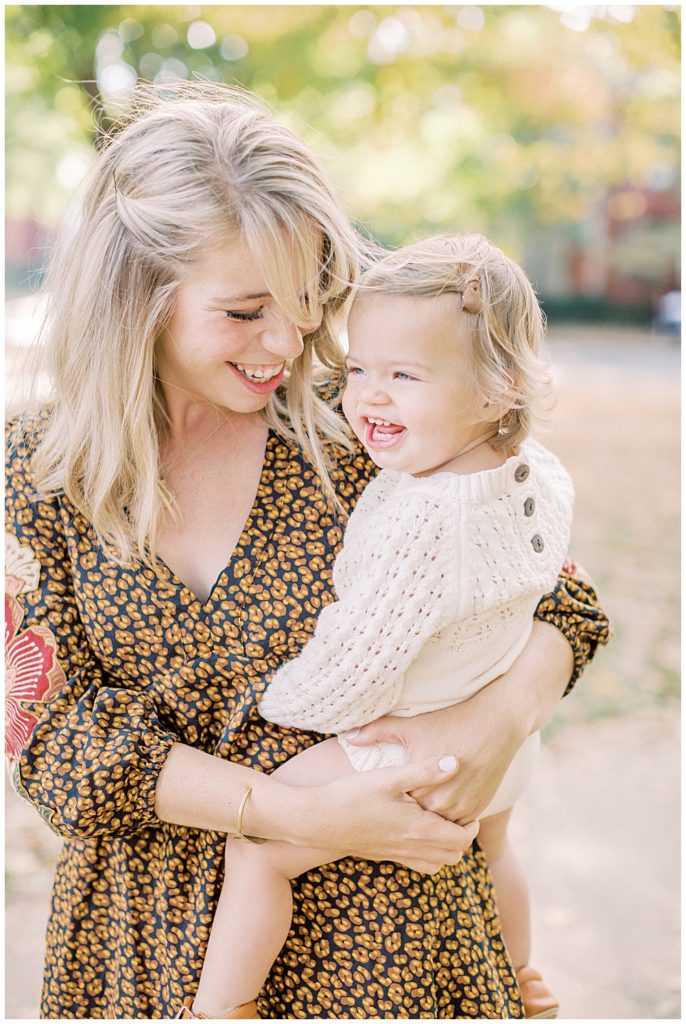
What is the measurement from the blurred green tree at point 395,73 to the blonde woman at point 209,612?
1.09ft

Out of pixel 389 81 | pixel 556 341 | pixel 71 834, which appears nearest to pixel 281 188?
pixel 71 834

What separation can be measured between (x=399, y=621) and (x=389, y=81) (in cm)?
692

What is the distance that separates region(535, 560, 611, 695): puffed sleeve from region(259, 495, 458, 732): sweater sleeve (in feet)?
1.25

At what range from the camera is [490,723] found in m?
1.75

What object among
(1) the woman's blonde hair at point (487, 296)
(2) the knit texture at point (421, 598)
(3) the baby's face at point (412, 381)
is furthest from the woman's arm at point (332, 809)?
(1) the woman's blonde hair at point (487, 296)

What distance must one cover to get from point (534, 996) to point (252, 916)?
763 mm

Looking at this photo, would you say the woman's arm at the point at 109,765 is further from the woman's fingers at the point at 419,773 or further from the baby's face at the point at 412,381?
the baby's face at the point at 412,381

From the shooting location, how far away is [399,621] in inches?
64.3

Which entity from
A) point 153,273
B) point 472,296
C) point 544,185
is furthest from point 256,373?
point 544,185

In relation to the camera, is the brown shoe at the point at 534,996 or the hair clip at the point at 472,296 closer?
the hair clip at the point at 472,296

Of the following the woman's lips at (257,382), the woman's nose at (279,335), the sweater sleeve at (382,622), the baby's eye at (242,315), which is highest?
the baby's eye at (242,315)

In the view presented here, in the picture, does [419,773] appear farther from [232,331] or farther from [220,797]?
[232,331]

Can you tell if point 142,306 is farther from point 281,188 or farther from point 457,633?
point 457,633

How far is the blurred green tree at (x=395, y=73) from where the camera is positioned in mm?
5859
